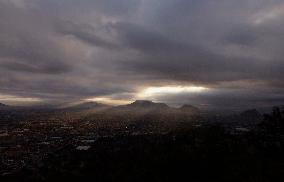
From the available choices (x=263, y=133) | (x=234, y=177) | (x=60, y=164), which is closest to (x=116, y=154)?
(x=60, y=164)

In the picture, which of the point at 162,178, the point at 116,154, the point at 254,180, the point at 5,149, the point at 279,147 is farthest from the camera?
the point at 5,149

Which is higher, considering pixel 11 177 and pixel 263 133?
pixel 263 133

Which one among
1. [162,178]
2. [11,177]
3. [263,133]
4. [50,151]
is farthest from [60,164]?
[263,133]

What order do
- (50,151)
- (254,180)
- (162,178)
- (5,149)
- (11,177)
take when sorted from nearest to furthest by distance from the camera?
(254,180), (162,178), (11,177), (50,151), (5,149)

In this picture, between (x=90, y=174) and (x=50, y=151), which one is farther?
(x=50, y=151)

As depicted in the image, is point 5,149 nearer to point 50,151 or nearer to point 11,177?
point 50,151

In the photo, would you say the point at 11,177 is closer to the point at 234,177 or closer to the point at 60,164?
the point at 60,164

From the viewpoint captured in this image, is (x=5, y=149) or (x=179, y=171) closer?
(x=179, y=171)

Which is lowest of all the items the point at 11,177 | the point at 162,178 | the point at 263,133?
the point at 11,177

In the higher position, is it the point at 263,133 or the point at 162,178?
the point at 263,133
